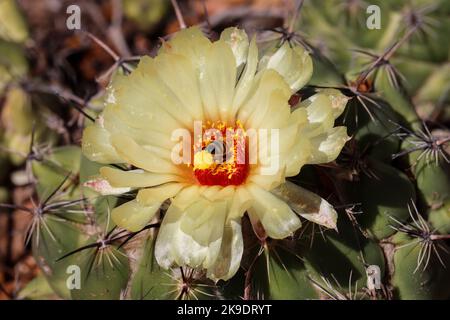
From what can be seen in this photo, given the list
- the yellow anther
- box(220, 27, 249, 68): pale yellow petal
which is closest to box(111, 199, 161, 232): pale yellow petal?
the yellow anther

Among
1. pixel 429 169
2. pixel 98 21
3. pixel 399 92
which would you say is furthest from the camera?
pixel 98 21

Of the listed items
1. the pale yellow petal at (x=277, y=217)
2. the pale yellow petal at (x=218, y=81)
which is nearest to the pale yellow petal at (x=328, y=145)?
the pale yellow petal at (x=277, y=217)

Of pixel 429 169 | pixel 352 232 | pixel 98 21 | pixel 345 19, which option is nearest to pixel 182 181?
pixel 352 232

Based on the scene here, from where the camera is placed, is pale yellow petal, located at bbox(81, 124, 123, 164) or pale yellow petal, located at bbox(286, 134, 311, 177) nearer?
pale yellow petal, located at bbox(286, 134, 311, 177)

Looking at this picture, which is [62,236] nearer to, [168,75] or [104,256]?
[104,256]

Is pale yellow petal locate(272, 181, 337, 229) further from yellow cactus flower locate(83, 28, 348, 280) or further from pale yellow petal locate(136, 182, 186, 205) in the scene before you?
pale yellow petal locate(136, 182, 186, 205)

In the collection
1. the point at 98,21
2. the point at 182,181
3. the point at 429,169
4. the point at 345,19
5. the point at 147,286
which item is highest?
the point at 98,21

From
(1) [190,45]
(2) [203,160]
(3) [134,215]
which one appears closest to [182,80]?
(1) [190,45]
